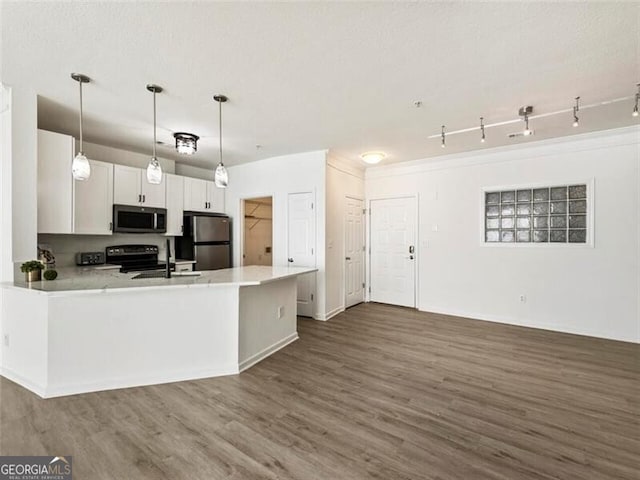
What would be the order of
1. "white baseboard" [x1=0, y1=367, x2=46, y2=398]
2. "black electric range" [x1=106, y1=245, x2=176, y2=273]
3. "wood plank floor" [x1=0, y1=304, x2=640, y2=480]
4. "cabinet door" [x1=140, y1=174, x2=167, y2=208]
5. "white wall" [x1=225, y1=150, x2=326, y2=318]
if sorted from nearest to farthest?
"wood plank floor" [x1=0, y1=304, x2=640, y2=480] → "white baseboard" [x1=0, y1=367, x2=46, y2=398] → "black electric range" [x1=106, y1=245, x2=176, y2=273] → "cabinet door" [x1=140, y1=174, x2=167, y2=208] → "white wall" [x1=225, y1=150, x2=326, y2=318]

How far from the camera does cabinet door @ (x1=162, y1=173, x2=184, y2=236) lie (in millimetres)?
4797

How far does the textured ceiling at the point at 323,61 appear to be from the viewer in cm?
179

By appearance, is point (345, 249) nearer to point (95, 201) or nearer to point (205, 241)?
point (205, 241)

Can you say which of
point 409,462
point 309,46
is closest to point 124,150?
point 309,46

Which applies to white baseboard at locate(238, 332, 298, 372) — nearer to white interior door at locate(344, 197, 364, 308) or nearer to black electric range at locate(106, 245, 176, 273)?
white interior door at locate(344, 197, 364, 308)

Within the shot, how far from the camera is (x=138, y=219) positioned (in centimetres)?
435

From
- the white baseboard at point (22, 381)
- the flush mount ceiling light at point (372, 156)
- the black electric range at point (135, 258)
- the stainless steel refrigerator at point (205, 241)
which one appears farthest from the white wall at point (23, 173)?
the flush mount ceiling light at point (372, 156)

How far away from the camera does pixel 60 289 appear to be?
2346mm

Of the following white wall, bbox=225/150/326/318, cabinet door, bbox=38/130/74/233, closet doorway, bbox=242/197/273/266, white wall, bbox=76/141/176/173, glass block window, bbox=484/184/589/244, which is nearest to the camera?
cabinet door, bbox=38/130/74/233

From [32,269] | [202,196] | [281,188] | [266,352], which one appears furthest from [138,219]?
[266,352]

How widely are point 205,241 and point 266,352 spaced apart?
2615 millimetres

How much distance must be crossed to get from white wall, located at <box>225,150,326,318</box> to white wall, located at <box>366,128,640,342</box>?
1.63 metres

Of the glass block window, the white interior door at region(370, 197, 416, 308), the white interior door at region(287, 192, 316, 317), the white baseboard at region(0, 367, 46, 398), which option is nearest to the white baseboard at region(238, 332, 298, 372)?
the white interior door at region(287, 192, 316, 317)

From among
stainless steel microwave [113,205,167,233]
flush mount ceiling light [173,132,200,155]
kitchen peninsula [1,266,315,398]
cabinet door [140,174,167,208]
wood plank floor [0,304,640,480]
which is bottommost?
wood plank floor [0,304,640,480]
